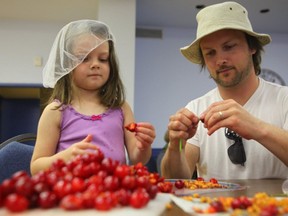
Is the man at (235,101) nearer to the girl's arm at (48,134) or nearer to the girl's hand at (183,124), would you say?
the girl's hand at (183,124)

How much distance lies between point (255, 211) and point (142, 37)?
493 cm

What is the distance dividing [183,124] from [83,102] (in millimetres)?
416

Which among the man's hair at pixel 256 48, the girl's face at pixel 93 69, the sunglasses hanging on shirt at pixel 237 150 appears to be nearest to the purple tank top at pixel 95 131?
the girl's face at pixel 93 69

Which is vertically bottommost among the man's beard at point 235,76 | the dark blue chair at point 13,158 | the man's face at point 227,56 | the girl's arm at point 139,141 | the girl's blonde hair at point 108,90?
the dark blue chair at point 13,158

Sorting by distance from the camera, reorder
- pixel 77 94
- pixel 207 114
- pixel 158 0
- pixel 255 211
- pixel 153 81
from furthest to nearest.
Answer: pixel 153 81 < pixel 158 0 < pixel 77 94 < pixel 207 114 < pixel 255 211

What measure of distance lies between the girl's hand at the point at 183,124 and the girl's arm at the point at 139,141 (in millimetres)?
114

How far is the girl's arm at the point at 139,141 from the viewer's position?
98cm

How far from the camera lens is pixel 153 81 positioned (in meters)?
5.18

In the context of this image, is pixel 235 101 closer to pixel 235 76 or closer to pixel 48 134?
pixel 235 76

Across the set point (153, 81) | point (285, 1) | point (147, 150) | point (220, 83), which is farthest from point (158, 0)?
point (147, 150)

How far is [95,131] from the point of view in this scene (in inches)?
45.4

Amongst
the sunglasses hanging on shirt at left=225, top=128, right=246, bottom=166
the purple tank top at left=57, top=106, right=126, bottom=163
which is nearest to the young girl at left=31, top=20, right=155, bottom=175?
the purple tank top at left=57, top=106, right=126, bottom=163

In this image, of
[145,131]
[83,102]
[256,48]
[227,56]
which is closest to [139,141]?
[145,131]

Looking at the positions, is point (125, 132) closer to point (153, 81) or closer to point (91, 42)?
point (91, 42)
